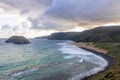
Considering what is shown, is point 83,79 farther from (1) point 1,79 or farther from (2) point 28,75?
(1) point 1,79

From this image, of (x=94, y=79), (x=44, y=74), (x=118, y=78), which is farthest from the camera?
(x=44, y=74)

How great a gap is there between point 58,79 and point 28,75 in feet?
28.7

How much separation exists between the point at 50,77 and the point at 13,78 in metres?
8.79

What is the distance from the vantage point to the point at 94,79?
170ft

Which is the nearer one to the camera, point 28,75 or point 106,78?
point 106,78

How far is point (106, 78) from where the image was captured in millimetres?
48500

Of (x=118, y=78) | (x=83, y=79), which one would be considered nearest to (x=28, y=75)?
(x=83, y=79)

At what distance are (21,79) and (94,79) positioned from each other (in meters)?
16.8

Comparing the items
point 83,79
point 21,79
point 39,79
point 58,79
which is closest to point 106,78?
point 83,79

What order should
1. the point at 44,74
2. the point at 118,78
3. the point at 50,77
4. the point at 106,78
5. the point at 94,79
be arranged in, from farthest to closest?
the point at 44,74
the point at 50,77
the point at 94,79
the point at 106,78
the point at 118,78

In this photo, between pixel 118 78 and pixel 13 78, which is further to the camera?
pixel 13 78

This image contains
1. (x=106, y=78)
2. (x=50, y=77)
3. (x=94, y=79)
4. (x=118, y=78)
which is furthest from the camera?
(x=50, y=77)

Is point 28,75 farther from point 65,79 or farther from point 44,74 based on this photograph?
point 65,79

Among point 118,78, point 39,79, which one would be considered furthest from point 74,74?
point 118,78
